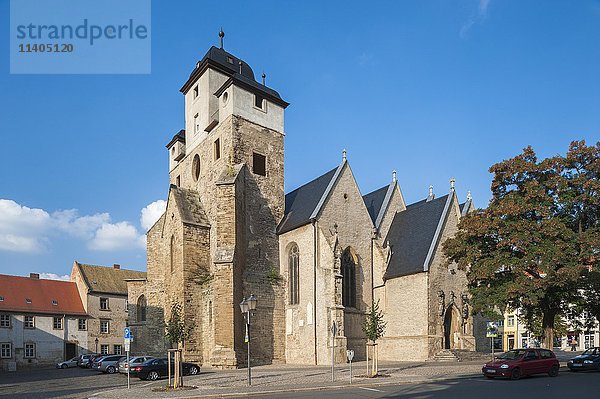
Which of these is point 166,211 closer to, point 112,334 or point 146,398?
point 146,398

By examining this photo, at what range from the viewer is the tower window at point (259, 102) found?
3512 centimetres

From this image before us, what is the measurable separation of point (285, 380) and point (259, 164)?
16521mm

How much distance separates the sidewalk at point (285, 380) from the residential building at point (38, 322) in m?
26.9

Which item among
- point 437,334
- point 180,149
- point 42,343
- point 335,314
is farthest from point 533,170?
point 42,343

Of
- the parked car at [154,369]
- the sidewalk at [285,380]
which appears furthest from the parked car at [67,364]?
the parked car at [154,369]

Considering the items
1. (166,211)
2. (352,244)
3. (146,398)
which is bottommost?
(146,398)

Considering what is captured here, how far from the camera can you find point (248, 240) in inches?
1293

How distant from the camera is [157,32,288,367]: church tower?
30.2 metres

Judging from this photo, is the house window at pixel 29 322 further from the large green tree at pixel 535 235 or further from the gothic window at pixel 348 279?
the large green tree at pixel 535 235

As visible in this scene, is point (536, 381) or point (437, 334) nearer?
point (536, 381)

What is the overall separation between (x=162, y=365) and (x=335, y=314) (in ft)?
32.1

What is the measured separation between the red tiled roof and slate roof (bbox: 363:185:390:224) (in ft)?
103

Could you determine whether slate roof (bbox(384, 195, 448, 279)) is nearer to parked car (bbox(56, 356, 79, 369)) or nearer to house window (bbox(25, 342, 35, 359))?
parked car (bbox(56, 356, 79, 369))

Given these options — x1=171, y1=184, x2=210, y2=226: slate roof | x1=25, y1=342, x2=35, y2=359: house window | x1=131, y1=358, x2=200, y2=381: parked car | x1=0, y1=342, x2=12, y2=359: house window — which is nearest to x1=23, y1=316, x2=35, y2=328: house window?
x1=25, y1=342, x2=35, y2=359: house window
